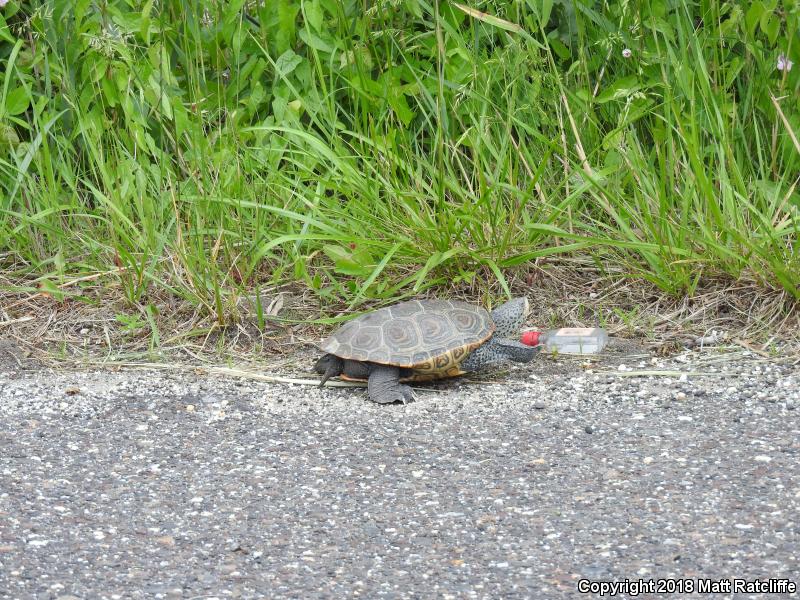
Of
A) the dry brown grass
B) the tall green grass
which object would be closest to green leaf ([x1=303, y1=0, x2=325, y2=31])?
the tall green grass

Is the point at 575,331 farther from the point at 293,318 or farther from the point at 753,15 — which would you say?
the point at 753,15

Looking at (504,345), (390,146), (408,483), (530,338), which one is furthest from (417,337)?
(390,146)

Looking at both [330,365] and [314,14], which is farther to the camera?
[314,14]

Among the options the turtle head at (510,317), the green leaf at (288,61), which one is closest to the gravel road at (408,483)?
the turtle head at (510,317)

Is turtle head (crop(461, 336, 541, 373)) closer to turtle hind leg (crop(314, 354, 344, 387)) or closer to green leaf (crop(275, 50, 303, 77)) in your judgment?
turtle hind leg (crop(314, 354, 344, 387))

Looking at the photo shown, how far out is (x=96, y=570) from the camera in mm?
2193

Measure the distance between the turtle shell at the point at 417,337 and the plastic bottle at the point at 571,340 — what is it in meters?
0.18

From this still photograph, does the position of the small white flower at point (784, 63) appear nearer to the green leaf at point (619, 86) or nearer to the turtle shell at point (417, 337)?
the green leaf at point (619, 86)

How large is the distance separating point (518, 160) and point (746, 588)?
7.07ft

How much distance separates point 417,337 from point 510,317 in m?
0.39

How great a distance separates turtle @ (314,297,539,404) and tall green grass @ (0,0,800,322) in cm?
20

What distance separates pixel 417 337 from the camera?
3375 mm

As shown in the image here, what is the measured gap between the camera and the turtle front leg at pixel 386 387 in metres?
3.27

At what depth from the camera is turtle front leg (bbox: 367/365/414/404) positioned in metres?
3.27
